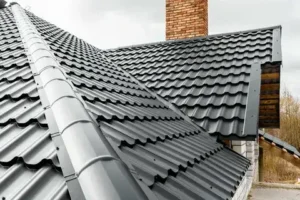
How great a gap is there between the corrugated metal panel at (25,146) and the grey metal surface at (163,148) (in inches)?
16.6

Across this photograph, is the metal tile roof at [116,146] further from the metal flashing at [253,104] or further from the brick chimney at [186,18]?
the brick chimney at [186,18]

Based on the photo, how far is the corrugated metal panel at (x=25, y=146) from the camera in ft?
4.39

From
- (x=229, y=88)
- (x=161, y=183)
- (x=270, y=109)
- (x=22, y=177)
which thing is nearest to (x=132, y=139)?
(x=161, y=183)

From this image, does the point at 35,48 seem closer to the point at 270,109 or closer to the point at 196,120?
the point at 196,120

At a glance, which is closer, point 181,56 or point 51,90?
point 51,90

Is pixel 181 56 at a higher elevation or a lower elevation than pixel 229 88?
higher

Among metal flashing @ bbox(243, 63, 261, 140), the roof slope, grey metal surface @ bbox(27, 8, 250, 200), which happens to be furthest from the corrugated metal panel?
metal flashing @ bbox(243, 63, 261, 140)

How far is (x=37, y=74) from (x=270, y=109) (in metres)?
4.33

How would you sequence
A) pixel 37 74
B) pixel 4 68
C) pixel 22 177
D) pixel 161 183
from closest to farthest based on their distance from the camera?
pixel 22 177 → pixel 161 183 → pixel 37 74 → pixel 4 68

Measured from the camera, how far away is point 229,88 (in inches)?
176

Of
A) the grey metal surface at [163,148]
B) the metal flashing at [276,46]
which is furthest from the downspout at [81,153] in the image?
the metal flashing at [276,46]

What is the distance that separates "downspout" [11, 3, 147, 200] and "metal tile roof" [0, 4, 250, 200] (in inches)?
2.8

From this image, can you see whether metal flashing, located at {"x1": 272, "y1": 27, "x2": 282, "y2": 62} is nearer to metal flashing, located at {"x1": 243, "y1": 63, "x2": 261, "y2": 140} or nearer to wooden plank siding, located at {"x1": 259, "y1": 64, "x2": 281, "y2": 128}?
wooden plank siding, located at {"x1": 259, "y1": 64, "x2": 281, "y2": 128}

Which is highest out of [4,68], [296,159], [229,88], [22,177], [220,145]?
[4,68]
